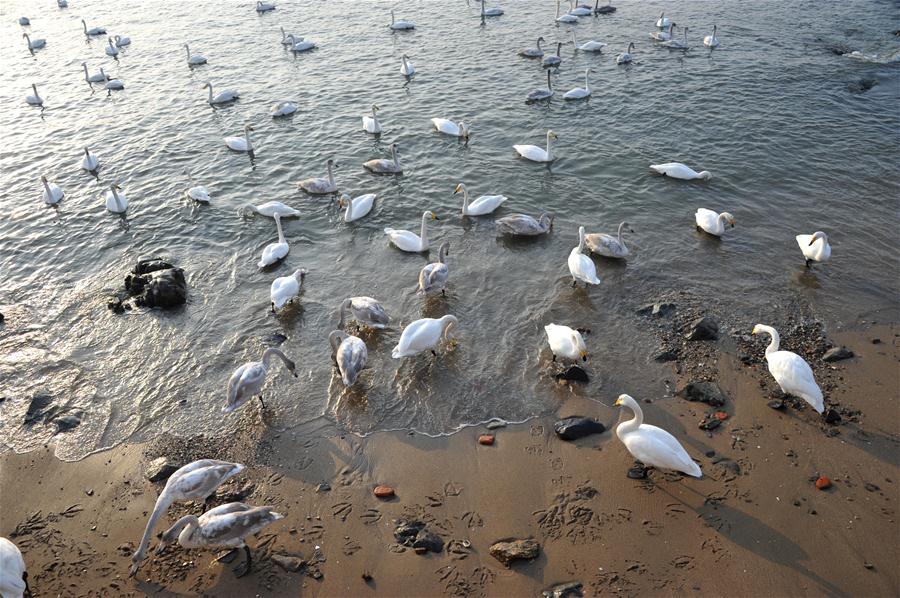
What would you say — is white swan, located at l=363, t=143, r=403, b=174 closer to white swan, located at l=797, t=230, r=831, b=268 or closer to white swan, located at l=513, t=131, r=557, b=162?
white swan, located at l=513, t=131, r=557, b=162

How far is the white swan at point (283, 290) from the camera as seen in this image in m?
12.6

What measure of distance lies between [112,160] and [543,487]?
18.5 meters

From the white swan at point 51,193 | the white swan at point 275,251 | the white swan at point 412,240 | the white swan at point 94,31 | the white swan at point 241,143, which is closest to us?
the white swan at point 275,251

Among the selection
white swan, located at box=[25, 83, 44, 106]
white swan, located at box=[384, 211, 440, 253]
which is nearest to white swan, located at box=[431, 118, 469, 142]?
white swan, located at box=[384, 211, 440, 253]

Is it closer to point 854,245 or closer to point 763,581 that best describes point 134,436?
point 763,581

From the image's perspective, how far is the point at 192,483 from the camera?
817cm

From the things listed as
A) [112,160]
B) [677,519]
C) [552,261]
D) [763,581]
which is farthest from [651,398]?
[112,160]

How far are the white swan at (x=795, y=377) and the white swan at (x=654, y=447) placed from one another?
227 cm

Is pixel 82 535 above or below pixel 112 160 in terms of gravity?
below

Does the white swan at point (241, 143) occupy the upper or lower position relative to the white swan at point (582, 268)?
upper

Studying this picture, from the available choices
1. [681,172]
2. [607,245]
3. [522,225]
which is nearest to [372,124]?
[522,225]

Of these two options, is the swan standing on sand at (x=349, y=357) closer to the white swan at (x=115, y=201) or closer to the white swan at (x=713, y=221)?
the white swan at (x=713, y=221)

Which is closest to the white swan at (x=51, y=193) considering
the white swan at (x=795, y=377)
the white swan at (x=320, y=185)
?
the white swan at (x=320, y=185)

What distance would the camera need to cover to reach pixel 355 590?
741cm
